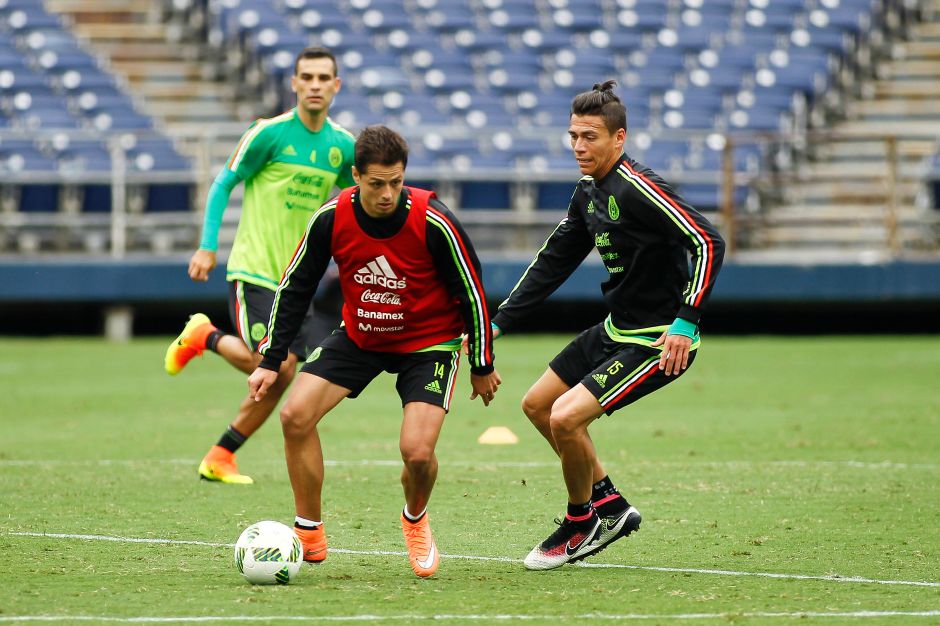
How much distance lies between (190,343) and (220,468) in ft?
2.87

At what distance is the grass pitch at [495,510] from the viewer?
5.26m

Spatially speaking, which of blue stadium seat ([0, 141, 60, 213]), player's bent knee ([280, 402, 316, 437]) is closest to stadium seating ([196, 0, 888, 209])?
blue stadium seat ([0, 141, 60, 213])

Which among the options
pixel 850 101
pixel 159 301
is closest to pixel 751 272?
pixel 850 101

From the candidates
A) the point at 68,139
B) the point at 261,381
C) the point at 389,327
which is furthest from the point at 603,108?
the point at 68,139

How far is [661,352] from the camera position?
6.15 m

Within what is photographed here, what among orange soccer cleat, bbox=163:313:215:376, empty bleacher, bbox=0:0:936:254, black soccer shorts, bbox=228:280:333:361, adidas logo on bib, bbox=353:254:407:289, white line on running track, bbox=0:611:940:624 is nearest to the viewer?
white line on running track, bbox=0:611:940:624

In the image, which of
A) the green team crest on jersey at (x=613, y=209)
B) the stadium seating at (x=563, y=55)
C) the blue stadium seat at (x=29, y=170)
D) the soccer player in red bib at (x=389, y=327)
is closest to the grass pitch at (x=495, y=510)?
the soccer player in red bib at (x=389, y=327)

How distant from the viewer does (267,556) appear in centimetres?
559

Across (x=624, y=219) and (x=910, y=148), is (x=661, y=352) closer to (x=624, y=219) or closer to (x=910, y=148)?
(x=624, y=219)

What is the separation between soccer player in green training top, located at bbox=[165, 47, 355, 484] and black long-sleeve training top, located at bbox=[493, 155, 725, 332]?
2.29m

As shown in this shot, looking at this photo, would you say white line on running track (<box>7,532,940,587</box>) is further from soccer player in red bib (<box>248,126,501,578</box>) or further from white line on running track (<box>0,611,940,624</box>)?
white line on running track (<box>0,611,940,624</box>)

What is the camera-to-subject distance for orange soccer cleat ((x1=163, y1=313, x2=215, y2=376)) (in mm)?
8884

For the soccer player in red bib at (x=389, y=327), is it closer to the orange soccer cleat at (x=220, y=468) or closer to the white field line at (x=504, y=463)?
the orange soccer cleat at (x=220, y=468)

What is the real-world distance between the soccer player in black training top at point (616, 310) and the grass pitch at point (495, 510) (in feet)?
0.84
